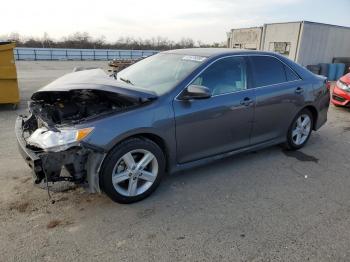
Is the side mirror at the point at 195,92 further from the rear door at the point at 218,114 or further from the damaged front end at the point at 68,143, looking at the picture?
the damaged front end at the point at 68,143

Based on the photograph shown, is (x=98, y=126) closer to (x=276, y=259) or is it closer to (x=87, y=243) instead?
(x=87, y=243)

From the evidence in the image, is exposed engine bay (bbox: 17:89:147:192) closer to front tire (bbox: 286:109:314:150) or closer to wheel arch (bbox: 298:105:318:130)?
front tire (bbox: 286:109:314:150)

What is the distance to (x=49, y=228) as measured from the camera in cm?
278

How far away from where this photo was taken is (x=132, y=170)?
3109mm

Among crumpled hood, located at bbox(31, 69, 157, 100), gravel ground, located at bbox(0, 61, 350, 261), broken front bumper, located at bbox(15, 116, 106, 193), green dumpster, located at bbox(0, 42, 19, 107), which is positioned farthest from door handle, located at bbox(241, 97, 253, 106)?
green dumpster, located at bbox(0, 42, 19, 107)

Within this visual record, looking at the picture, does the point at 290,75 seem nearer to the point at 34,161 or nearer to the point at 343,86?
the point at 34,161

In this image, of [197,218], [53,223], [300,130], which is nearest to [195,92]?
[197,218]

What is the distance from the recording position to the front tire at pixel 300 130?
4.69m

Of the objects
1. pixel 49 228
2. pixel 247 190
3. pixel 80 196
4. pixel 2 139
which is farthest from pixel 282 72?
pixel 2 139

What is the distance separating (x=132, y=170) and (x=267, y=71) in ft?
7.92

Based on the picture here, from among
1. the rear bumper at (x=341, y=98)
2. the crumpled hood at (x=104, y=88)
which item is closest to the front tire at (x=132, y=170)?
the crumpled hood at (x=104, y=88)

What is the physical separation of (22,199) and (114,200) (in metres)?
1.04

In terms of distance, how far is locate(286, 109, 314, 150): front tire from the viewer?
4691mm

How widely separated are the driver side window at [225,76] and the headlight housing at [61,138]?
1.40 meters
